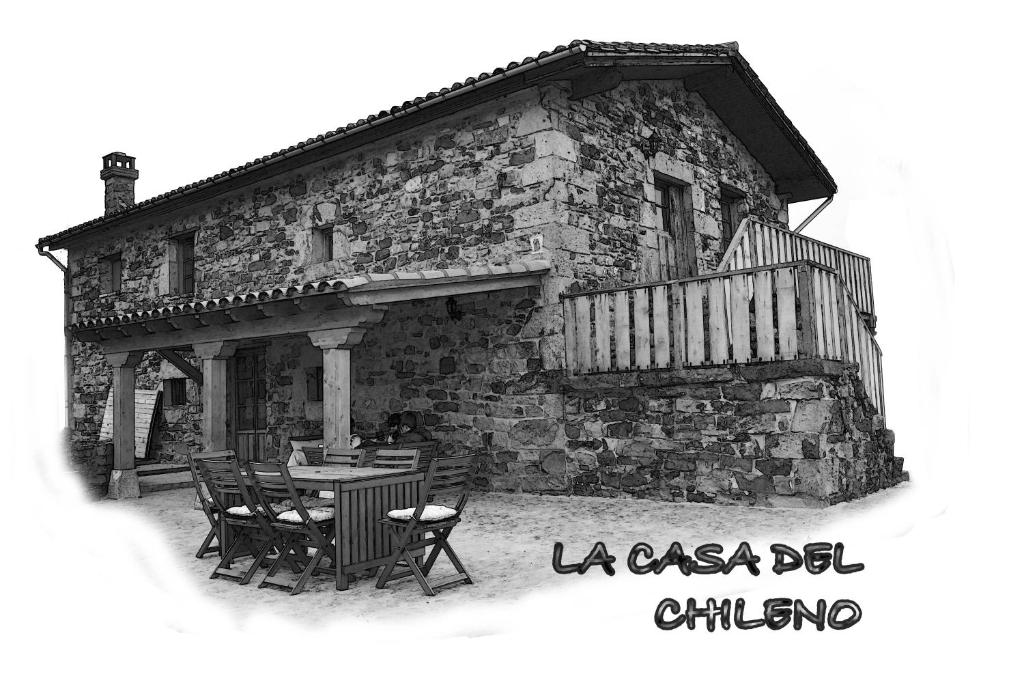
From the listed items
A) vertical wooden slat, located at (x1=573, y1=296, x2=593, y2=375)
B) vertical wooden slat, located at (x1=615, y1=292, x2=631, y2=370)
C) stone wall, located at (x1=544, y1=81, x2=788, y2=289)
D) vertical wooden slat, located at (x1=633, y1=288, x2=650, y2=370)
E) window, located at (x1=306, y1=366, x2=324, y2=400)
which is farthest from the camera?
window, located at (x1=306, y1=366, x2=324, y2=400)

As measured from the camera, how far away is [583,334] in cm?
788

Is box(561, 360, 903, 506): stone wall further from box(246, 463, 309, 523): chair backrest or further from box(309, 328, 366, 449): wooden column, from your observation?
box(246, 463, 309, 523): chair backrest

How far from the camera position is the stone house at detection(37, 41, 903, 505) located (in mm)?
6883

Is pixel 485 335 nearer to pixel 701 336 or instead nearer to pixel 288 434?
pixel 701 336

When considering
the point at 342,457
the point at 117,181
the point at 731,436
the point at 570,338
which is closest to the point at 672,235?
the point at 570,338

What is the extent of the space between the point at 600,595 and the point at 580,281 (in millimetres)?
4332

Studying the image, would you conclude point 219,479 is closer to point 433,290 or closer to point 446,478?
point 446,478

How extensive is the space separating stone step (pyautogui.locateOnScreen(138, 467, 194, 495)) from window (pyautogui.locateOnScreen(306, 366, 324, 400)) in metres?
1.80

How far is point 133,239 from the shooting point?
13.2 meters

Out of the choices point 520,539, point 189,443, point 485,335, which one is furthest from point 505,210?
point 189,443

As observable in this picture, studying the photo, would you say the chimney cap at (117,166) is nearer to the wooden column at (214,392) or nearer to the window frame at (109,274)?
the window frame at (109,274)

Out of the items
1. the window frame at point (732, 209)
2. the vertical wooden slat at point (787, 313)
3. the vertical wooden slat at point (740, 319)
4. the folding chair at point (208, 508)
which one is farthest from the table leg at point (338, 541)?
the window frame at point (732, 209)

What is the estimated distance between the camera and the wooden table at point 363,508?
185 inches

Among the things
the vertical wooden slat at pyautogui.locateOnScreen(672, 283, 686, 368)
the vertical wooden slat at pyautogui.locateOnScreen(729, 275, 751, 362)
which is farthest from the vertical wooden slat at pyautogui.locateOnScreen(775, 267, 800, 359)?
the vertical wooden slat at pyautogui.locateOnScreen(672, 283, 686, 368)
